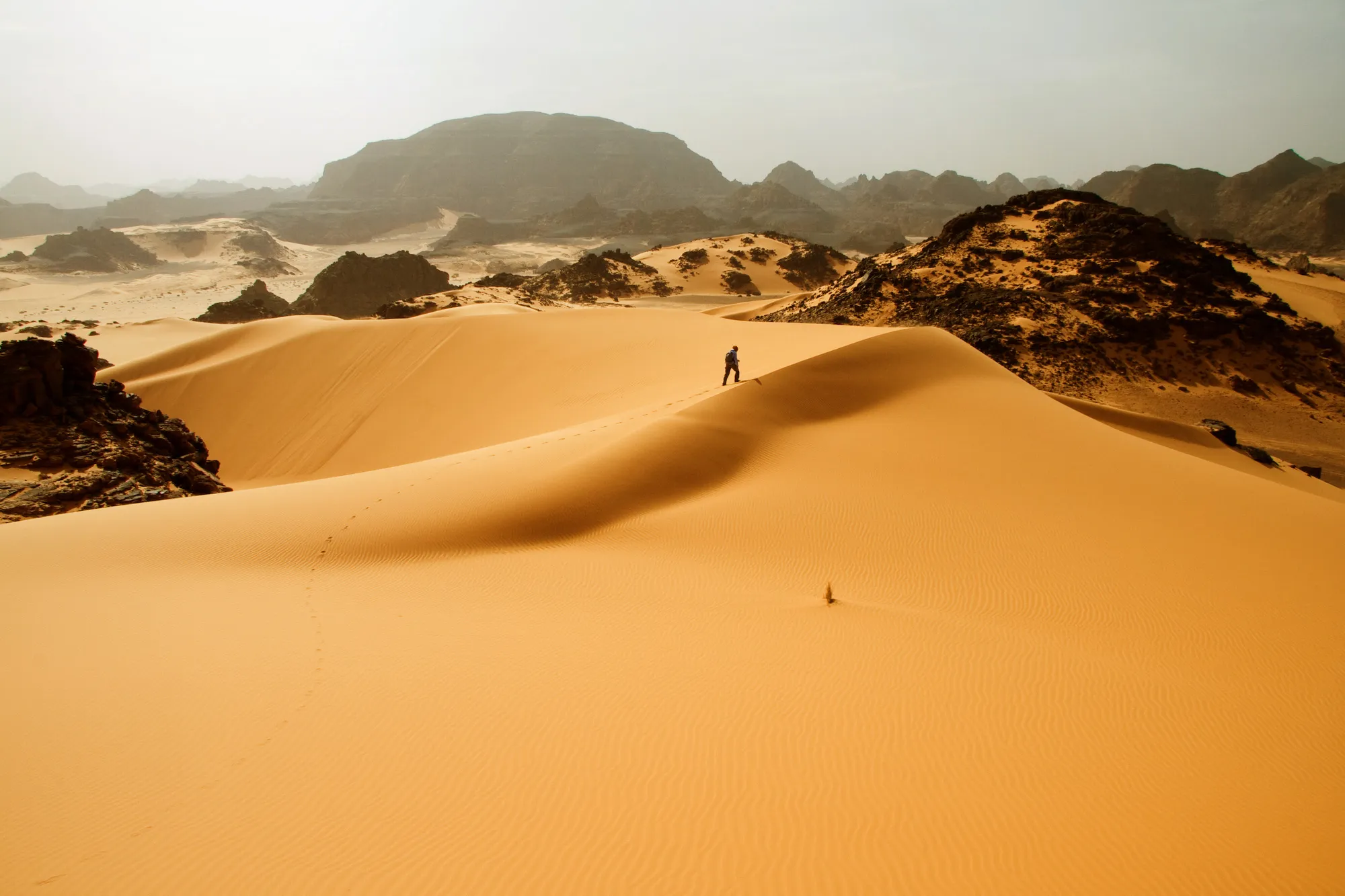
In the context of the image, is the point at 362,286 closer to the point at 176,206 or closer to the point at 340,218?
the point at 340,218

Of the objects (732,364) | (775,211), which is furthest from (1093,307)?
(775,211)

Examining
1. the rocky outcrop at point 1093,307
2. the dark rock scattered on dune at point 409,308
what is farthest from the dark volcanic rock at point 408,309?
the rocky outcrop at point 1093,307

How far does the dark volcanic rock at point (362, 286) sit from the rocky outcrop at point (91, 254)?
32.3 meters

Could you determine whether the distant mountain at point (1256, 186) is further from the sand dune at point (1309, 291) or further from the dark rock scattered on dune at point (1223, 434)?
the dark rock scattered on dune at point (1223, 434)

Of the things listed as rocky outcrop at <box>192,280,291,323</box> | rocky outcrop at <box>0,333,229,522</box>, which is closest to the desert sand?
rocky outcrop at <box>192,280,291,323</box>

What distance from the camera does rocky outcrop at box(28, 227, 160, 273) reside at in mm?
55375

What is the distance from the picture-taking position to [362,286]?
37.9 metres

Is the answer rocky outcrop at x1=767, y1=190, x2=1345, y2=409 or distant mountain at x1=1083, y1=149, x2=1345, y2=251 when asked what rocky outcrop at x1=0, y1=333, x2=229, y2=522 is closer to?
rocky outcrop at x1=767, y1=190, x2=1345, y2=409

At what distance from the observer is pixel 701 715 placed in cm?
394

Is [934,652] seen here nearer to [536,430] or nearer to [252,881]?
[252,881]

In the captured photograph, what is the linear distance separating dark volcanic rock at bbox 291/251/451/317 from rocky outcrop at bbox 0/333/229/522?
2658 centimetres

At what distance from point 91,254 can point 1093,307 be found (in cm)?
7120

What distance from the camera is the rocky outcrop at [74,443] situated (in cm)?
845

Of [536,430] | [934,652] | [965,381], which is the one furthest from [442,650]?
[965,381]
